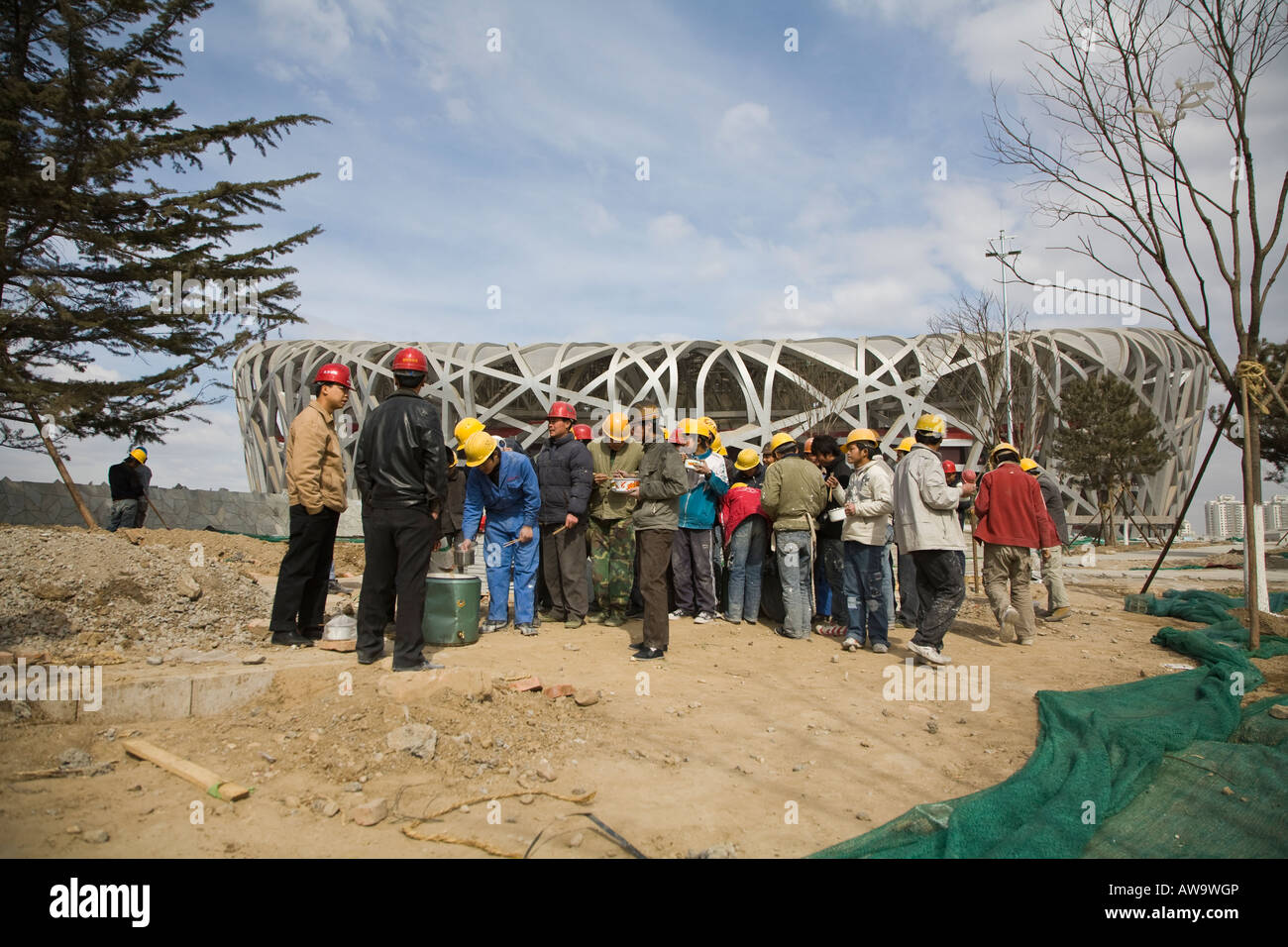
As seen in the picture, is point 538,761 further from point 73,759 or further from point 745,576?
point 745,576

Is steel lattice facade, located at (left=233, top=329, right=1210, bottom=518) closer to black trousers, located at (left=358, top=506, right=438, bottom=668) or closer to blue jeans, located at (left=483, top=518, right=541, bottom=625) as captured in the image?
blue jeans, located at (left=483, top=518, right=541, bottom=625)

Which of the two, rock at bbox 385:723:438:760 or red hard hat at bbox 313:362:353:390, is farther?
red hard hat at bbox 313:362:353:390

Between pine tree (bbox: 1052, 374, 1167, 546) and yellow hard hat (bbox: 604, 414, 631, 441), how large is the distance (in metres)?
20.3

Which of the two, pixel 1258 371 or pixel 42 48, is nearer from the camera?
pixel 1258 371

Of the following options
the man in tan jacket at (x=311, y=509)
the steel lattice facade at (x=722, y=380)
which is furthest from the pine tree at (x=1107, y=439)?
the man in tan jacket at (x=311, y=509)

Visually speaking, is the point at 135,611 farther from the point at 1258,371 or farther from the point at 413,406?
the point at 1258,371

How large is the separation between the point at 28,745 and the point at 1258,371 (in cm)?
913

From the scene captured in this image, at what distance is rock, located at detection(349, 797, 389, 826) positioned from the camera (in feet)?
9.40

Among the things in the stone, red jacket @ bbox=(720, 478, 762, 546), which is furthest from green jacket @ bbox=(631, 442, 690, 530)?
the stone

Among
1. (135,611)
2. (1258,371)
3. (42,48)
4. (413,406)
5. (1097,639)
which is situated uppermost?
(42,48)

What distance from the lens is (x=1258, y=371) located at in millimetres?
6289

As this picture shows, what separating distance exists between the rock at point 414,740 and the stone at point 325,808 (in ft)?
1.65

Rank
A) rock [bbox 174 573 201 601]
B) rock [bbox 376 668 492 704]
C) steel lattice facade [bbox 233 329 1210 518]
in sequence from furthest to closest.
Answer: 1. steel lattice facade [bbox 233 329 1210 518]
2. rock [bbox 174 573 201 601]
3. rock [bbox 376 668 492 704]
